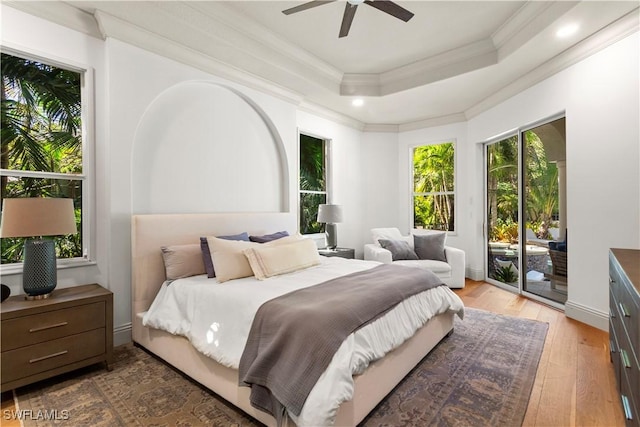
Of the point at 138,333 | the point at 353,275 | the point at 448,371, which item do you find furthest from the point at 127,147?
the point at 448,371

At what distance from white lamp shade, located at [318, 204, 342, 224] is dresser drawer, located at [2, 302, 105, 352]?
116 inches

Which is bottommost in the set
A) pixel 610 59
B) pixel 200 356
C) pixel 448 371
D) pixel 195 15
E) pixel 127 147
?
pixel 448 371

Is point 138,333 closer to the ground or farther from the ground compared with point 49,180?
closer to the ground

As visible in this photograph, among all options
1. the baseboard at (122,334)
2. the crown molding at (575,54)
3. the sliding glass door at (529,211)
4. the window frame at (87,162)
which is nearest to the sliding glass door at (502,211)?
the sliding glass door at (529,211)

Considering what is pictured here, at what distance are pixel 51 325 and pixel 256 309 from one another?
141cm

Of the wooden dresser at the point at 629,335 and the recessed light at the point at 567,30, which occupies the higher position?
the recessed light at the point at 567,30

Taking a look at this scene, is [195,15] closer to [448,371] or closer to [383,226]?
[448,371]

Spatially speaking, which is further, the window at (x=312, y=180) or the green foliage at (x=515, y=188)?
the window at (x=312, y=180)

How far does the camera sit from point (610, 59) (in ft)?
9.83

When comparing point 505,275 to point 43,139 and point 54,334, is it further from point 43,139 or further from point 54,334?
point 43,139

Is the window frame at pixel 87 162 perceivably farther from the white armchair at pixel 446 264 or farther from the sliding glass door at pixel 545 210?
the sliding glass door at pixel 545 210

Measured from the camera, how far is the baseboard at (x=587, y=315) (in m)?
3.05

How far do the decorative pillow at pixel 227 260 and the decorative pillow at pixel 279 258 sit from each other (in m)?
0.06

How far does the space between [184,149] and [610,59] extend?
13.7ft
